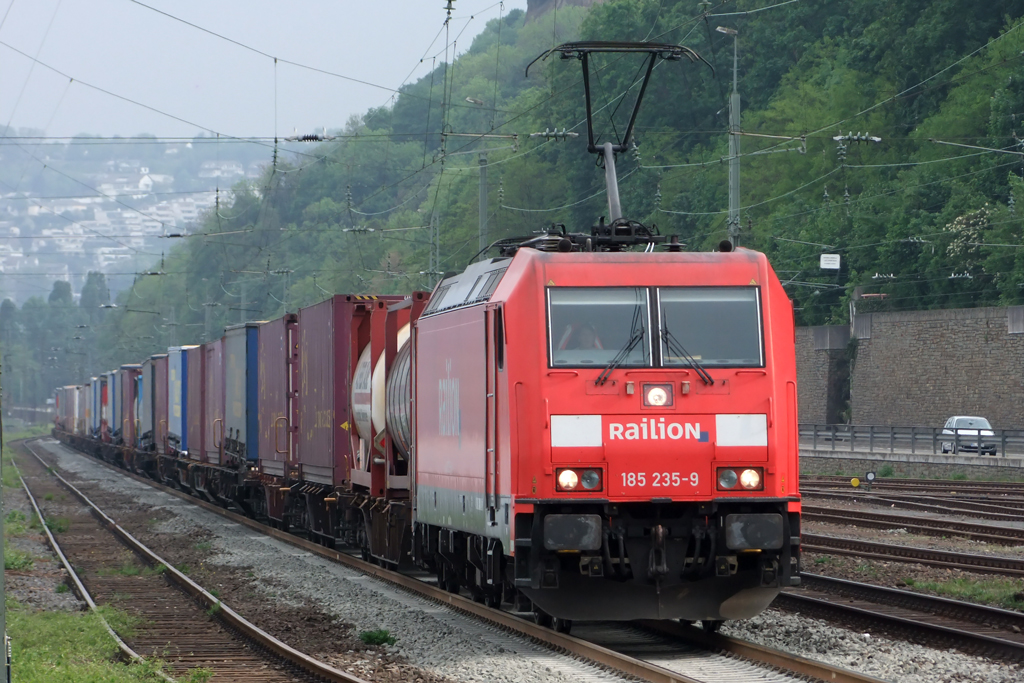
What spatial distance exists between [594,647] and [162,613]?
22.7ft

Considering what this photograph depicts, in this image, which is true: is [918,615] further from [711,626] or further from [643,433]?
[643,433]

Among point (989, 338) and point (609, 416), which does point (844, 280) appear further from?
point (609, 416)

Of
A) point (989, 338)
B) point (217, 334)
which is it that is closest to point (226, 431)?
point (989, 338)

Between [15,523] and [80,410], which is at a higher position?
[80,410]

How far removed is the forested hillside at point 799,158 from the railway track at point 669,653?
27.9m

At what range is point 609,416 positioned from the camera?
10.9m

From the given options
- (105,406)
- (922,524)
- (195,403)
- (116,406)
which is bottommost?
(922,524)

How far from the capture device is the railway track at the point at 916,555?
16812 mm

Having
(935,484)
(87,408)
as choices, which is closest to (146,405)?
(935,484)

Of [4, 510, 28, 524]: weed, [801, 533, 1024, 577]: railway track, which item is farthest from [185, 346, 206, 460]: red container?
[801, 533, 1024, 577]: railway track

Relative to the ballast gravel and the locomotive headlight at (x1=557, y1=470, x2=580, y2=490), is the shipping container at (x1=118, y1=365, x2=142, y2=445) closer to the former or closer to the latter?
the ballast gravel

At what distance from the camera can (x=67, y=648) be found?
41.8 ft

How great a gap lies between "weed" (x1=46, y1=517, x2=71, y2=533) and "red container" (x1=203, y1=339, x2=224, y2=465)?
3.68 metres

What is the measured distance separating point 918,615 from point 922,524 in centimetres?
1099
